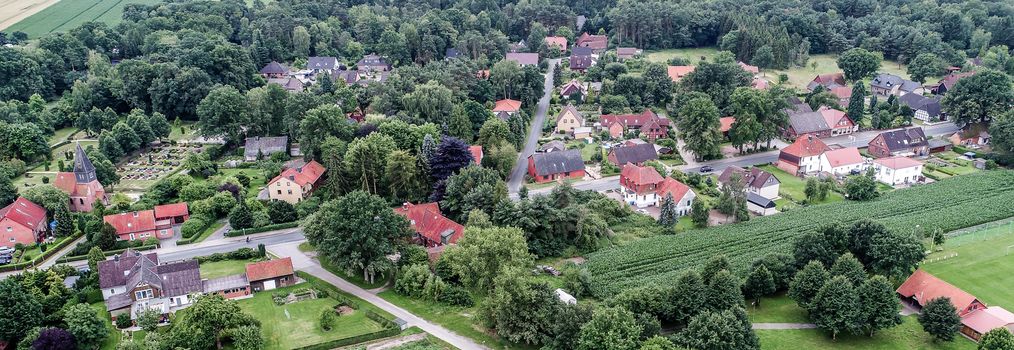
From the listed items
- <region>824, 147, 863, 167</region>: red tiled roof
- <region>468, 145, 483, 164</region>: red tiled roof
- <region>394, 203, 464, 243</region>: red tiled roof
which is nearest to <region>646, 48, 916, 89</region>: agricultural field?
<region>824, 147, 863, 167</region>: red tiled roof

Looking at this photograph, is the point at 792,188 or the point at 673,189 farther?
the point at 792,188

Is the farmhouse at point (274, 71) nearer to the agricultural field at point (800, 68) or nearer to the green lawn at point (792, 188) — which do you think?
the agricultural field at point (800, 68)

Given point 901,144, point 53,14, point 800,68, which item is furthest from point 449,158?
point 53,14

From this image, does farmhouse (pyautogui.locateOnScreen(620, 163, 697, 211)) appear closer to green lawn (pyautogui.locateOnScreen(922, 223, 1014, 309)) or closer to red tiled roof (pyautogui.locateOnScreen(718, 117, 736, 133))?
green lawn (pyautogui.locateOnScreen(922, 223, 1014, 309))

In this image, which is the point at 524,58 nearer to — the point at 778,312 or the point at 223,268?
the point at 223,268

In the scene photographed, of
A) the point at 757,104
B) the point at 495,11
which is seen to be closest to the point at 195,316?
the point at 757,104
